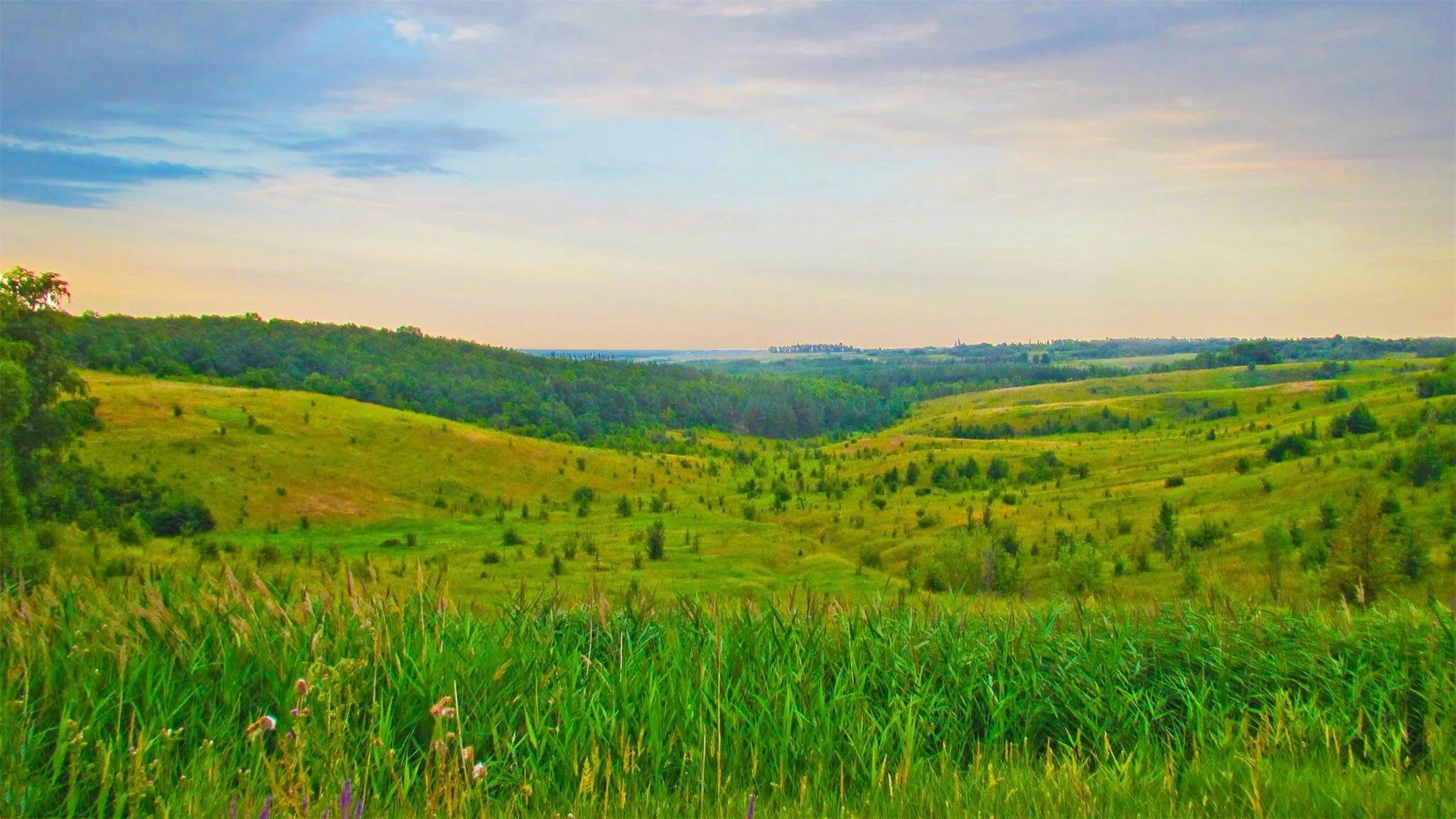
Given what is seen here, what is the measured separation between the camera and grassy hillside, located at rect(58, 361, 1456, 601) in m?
57.2

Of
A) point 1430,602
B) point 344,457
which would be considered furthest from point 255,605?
point 344,457

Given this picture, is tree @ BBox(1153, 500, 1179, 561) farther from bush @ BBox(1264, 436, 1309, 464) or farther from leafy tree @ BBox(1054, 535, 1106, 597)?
bush @ BBox(1264, 436, 1309, 464)

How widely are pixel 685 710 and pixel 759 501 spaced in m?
107

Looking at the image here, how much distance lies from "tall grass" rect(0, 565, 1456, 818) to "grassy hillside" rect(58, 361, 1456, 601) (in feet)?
90.6

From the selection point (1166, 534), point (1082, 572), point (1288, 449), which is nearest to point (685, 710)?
point (1082, 572)

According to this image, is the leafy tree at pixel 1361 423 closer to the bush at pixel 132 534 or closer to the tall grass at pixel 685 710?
the tall grass at pixel 685 710

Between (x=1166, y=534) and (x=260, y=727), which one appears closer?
(x=260, y=727)

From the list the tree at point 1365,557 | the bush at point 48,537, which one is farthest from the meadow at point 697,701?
the bush at point 48,537

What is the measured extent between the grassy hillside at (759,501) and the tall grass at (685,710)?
27621 mm

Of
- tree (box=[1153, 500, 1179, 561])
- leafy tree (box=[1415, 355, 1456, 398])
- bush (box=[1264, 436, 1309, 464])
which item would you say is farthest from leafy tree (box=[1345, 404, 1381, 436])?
tree (box=[1153, 500, 1179, 561])

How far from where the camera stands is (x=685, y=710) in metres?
5.56

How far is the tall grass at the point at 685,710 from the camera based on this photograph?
4570 millimetres

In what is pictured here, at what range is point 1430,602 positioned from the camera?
795 centimetres

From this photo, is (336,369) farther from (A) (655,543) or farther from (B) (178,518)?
(A) (655,543)
